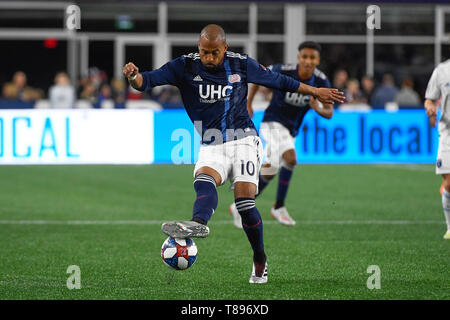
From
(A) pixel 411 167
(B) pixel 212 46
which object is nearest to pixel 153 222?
(B) pixel 212 46

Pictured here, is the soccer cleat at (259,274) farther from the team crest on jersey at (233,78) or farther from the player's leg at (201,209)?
the team crest on jersey at (233,78)

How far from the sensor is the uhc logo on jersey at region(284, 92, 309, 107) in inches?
453

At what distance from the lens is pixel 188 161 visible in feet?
59.1

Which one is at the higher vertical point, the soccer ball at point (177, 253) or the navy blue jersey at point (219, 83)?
the navy blue jersey at point (219, 83)

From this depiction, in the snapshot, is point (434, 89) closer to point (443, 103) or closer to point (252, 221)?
point (443, 103)

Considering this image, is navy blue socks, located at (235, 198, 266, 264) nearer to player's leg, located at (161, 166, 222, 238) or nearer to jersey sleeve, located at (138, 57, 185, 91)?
player's leg, located at (161, 166, 222, 238)

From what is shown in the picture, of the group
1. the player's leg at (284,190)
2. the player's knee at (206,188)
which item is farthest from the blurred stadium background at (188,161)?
the player's knee at (206,188)

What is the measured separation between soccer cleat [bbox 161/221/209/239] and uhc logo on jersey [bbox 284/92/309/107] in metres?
4.73

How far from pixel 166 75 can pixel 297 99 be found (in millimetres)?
4117

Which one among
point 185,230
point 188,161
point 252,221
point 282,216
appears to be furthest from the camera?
point 188,161

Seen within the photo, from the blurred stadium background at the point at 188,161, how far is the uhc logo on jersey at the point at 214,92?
4.57 feet

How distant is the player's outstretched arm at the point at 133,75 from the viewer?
7382 mm

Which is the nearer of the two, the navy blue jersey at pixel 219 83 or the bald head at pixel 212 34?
the bald head at pixel 212 34

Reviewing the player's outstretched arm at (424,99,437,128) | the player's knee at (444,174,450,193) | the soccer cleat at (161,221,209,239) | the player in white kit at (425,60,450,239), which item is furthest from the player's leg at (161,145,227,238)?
the player's knee at (444,174,450,193)
